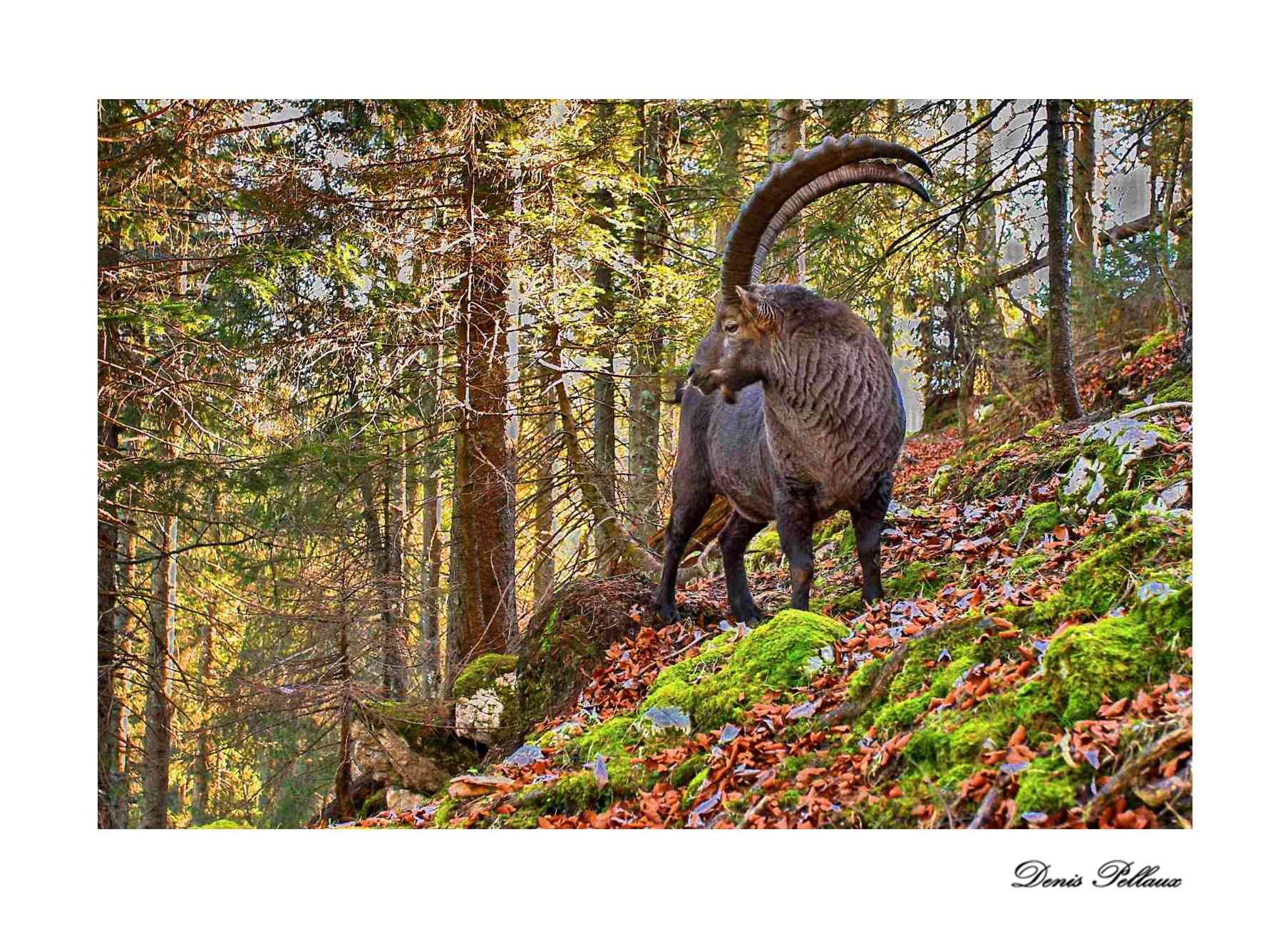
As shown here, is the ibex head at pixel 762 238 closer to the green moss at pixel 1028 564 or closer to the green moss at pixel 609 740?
the green moss at pixel 1028 564

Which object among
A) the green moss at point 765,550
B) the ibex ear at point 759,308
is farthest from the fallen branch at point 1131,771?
the green moss at point 765,550

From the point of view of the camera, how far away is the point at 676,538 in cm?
579

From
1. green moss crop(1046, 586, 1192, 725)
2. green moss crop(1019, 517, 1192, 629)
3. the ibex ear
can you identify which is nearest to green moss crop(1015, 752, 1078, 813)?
green moss crop(1046, 586, 1192, 725)

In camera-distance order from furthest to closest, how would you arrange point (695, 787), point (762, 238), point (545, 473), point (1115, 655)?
point (545, 473) < point (762, 238) < point (695, 787) < point (1115, 655)

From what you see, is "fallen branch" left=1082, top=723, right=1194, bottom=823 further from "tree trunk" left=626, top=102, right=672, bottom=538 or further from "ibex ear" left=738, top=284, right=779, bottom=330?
"tree trunk" left=626, top=102, right=672, bottom=538

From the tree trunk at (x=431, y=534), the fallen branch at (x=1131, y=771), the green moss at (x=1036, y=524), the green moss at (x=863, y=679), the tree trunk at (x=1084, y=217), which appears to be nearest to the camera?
the fallen branch at (x=1131, y=771)

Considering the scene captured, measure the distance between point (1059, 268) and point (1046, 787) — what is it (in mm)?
3584

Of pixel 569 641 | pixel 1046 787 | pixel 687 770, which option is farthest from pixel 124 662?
pixel 1046 787

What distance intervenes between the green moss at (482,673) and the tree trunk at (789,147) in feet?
9.20

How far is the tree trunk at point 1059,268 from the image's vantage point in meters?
5.59

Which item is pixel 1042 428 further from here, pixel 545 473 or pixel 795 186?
pixel 545 473
